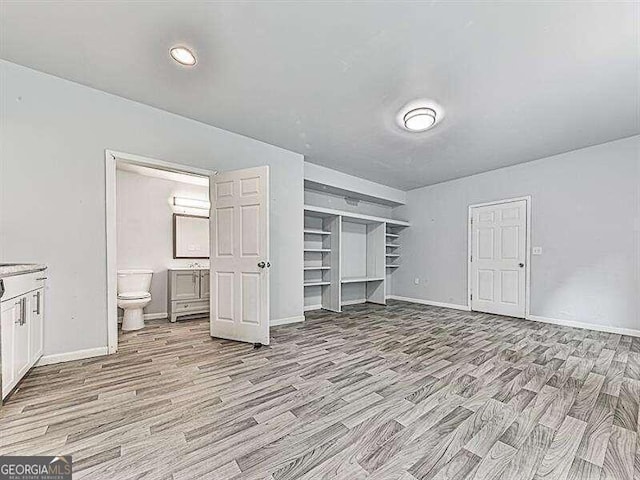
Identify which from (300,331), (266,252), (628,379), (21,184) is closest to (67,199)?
(21,184)

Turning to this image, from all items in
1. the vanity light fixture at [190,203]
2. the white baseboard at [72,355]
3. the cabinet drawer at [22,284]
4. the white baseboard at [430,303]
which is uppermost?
the vanity light fixture at [190,203]

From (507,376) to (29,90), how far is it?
16.0ft

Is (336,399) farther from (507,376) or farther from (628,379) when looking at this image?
(628,379)

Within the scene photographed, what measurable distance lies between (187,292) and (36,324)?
2.16 metres

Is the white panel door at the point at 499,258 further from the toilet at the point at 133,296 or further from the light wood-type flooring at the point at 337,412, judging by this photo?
the toilet at the point at 133,296

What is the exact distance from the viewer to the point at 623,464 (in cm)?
142

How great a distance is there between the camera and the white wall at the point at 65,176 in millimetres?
2492

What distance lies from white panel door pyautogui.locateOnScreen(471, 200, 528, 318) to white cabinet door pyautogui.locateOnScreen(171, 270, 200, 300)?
494cm

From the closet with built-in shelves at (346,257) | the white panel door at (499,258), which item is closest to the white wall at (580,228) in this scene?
the white panel door at (499,258)

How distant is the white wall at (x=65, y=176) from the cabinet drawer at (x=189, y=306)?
1518 millimetres

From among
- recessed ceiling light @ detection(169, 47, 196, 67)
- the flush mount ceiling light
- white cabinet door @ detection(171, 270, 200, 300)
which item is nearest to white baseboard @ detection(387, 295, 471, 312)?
the flush mount ceiling light

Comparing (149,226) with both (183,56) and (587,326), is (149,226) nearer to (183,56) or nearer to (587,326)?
(183,56)

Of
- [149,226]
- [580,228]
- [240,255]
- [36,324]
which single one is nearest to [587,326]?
[580,228]

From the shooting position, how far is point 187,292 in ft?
14.7
